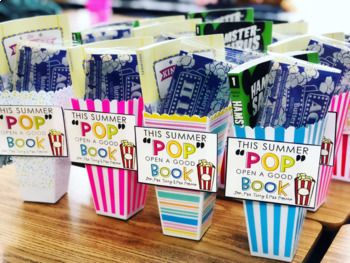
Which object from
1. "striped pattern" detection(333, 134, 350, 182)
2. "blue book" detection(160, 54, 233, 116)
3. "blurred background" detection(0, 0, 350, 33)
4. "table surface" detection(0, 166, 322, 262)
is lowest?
"table surface" detection(0, 166, 322, 262)

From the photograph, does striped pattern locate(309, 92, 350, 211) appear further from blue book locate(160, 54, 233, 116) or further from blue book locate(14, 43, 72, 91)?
blue book locate(14, 43, 72, 91)

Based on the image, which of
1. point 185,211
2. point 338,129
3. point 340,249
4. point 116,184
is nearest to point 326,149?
point 338,129

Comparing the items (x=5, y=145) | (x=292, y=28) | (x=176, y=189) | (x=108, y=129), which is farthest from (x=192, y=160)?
(x=292, y=28)

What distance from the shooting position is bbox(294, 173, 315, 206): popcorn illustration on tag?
0.95 m

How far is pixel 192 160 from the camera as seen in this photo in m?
1.02

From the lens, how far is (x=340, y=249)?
3.59ft

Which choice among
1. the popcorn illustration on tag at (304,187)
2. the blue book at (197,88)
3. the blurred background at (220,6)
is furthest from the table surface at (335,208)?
the blurred background at (220,6)

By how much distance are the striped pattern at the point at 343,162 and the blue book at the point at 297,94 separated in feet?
1.22

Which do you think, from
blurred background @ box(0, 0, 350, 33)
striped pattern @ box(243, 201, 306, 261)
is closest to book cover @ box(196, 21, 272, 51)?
striped pattern @ box(243, 201, 306, 261)

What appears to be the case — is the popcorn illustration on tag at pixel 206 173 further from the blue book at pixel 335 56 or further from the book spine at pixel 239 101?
the blue book at pixel 335 56

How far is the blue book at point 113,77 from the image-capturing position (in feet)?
3.68

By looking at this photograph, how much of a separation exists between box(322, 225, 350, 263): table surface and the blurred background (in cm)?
168

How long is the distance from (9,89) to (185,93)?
47 cm

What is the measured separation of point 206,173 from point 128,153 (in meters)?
0.20
